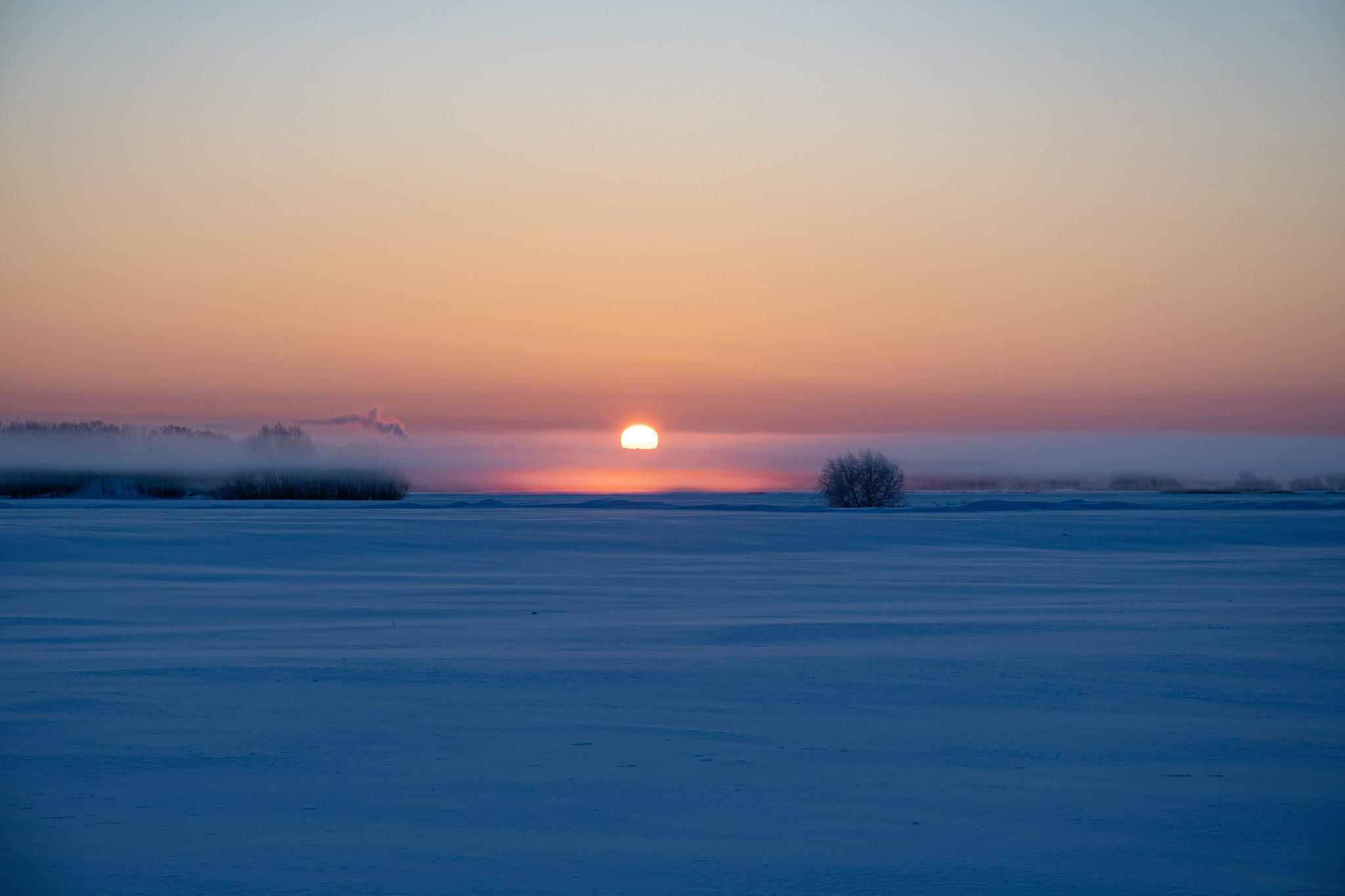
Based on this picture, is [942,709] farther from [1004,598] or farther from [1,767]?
[1004,598]

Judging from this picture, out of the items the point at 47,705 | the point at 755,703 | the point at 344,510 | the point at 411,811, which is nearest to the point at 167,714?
the point at 47,705

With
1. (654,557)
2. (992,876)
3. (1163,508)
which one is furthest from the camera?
(1163,508)

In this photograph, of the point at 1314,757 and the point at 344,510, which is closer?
the point at 1314,757

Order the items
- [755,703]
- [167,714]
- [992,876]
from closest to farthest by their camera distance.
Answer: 1. [992,876]
2. [167,714]
3. [755,703]

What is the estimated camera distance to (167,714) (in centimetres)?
565

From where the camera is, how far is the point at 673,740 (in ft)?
17.1

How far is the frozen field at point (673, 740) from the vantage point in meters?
3.59

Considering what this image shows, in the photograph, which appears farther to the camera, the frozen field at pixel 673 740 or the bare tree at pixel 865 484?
the bare tree at pixel 865 484

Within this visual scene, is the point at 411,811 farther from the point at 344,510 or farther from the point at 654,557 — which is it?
the point at 344,510

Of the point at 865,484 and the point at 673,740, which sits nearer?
the point at 673,740

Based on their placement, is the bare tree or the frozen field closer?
A: the frozen field

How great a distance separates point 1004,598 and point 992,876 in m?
8.40

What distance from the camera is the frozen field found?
11.8 ft

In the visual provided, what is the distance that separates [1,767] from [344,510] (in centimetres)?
2974
